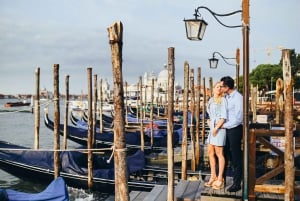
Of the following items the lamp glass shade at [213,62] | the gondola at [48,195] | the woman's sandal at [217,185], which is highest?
the lamp glass shade at [213,62]

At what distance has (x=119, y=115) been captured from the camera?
295cm

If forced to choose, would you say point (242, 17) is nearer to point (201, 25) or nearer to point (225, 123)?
point (201, 25)

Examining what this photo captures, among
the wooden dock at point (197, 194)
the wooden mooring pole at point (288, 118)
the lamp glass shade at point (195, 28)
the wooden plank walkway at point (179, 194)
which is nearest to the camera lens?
the wooden mooring pole at point (288, 118)

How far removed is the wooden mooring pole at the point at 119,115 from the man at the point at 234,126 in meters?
1.39

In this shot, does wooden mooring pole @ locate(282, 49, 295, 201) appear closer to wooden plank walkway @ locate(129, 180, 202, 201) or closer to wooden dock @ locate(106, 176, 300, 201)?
wooden dock @ locate(106, 176, 300, 201)

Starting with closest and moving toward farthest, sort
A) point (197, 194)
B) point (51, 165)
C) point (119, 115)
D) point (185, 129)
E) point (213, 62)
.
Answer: point (119, 115)
point (197, 194)
point (185, 129)
point (213, 62)
point (51, 165)

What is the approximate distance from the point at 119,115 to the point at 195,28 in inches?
59.1

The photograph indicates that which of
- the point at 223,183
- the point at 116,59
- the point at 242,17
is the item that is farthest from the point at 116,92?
the point at 223,183

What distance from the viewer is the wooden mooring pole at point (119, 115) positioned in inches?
113

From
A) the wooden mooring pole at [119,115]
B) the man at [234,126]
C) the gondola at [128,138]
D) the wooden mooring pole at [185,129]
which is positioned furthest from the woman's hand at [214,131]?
the gondola at [128,138]

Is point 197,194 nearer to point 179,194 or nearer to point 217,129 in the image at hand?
point 179,194

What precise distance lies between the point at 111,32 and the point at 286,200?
226 cm

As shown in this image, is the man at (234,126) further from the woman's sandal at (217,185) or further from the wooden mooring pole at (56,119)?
the wooden mooring pole at (56,119)

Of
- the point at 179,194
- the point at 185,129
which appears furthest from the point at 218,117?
the point at 185,129
